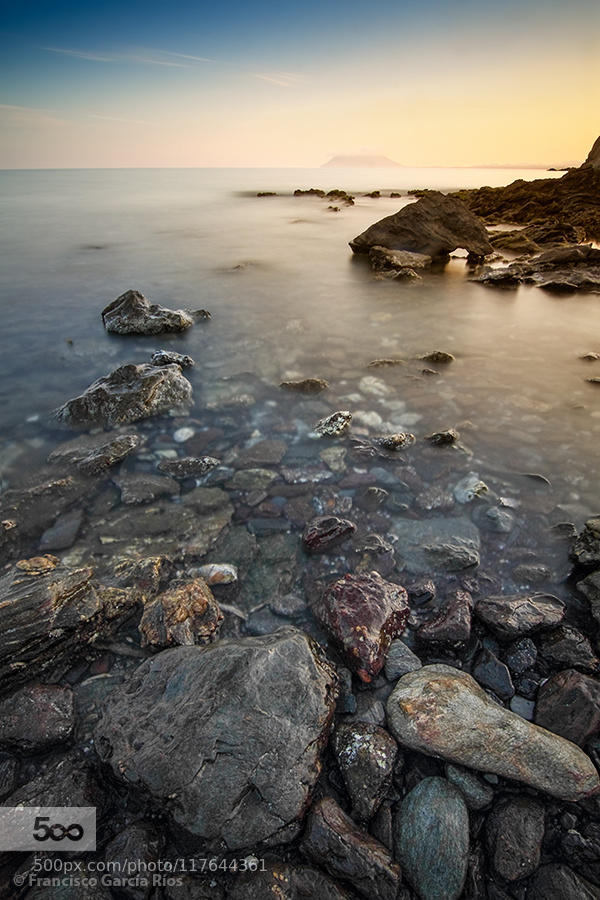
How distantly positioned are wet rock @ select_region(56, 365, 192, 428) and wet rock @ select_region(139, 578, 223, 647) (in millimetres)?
3194

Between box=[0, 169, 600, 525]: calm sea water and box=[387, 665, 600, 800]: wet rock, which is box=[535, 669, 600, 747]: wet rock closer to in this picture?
box=[387, 665, 600, 800]: wet rock

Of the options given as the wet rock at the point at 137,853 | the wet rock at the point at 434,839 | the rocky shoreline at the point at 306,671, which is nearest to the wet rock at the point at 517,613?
the rocky shoreline at the point at 306,671

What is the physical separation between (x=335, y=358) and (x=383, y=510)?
172 inches

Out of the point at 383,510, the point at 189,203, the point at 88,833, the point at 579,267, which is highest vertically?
the point at 189,203

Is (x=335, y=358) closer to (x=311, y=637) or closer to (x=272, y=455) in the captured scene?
(x=272, y=455)

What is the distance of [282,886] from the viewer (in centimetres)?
201

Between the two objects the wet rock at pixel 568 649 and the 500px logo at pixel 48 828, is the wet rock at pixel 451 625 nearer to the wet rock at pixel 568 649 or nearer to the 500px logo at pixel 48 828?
the wet rock at pixel 568 649

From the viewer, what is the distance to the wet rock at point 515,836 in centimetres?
211

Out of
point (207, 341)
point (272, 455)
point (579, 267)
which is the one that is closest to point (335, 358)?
point (207, 341)

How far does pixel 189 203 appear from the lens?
136 ft

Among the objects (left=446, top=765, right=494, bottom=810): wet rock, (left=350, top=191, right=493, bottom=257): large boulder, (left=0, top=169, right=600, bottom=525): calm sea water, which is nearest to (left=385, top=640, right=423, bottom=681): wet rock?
(left=446, top=765, right=494, bottom=810): wet rock

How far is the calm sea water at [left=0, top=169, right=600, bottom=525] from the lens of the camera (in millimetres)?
5508

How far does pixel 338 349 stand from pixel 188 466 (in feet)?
15.5

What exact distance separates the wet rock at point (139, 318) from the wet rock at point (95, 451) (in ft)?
14.5
